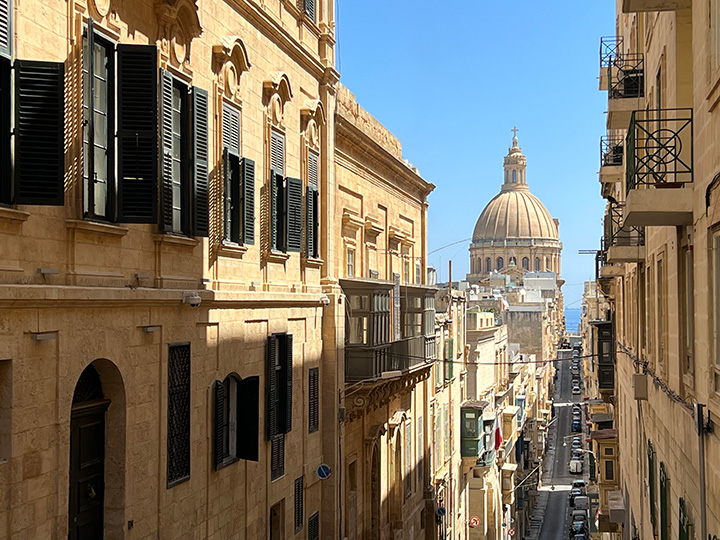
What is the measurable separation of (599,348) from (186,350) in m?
21.0

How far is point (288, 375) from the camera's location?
45.9 feet

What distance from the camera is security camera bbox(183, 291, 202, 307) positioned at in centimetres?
1024

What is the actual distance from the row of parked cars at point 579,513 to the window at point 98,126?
147 ft

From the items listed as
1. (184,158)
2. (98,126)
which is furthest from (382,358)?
(98,126)

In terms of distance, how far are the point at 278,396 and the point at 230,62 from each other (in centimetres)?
499

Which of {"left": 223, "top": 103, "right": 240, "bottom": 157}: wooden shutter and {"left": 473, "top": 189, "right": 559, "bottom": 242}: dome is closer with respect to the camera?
{"left": 223, "top": 103, "right": 240, "bottom": 157}: wooden shutter

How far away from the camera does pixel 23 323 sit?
738 centimetres

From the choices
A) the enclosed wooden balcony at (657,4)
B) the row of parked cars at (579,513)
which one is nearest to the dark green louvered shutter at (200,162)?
the enclosed wooden balcony at (657,4)

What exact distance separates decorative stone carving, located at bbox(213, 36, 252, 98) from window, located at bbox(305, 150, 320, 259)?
329cm

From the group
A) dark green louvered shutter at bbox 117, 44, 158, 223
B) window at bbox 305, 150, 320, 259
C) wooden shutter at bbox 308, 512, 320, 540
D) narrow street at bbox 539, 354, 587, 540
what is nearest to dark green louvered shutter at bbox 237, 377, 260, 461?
window at bbox 305, 150, 320, 259

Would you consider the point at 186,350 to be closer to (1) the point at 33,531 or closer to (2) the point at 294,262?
(1) the point at 33,531

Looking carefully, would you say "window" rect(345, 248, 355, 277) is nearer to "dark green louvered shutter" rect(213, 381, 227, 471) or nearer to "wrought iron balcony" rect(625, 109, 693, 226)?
"dark green louvered shutter" rect(213, 381, 227, 471)

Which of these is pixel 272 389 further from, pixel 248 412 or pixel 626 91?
pixel 626 91

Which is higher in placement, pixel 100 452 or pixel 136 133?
pixel 136 133
